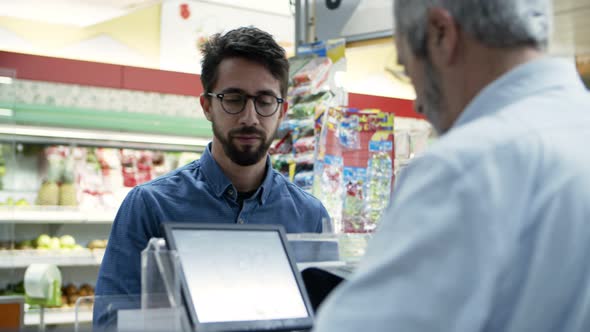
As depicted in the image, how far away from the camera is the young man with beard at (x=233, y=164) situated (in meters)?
2.31

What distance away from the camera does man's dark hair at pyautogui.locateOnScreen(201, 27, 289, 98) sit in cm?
243

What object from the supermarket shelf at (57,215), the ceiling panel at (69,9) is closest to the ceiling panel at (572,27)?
the ceiling panel at (69,9)

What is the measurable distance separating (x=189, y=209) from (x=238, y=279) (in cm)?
91

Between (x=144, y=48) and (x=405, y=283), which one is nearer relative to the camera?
(x=405, y=283)

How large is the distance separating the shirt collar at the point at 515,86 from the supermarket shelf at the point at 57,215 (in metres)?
4.81

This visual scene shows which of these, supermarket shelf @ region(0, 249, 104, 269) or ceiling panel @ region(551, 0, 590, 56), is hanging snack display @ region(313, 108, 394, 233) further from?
supermarket shelf @ region(0, 249, 104, 269)

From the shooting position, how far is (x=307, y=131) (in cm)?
301

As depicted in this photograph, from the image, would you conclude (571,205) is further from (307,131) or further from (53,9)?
(53,9)

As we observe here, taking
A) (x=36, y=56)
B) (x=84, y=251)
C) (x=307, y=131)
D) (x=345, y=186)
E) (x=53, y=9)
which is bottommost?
(x=84, y=251)

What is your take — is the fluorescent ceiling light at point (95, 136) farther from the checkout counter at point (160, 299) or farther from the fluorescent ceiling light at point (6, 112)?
the checkout counter at point (160, 299)

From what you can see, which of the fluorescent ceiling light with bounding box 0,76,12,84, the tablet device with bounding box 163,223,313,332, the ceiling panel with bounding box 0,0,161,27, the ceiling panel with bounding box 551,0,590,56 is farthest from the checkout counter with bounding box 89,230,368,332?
the ceiling panel with bounding box 0,0,161,27

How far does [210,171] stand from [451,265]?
5.32ft

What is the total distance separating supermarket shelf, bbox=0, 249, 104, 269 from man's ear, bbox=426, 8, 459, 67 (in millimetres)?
4734

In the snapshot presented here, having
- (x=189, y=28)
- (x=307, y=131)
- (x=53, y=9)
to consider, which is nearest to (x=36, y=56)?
(x=53, y=9)
